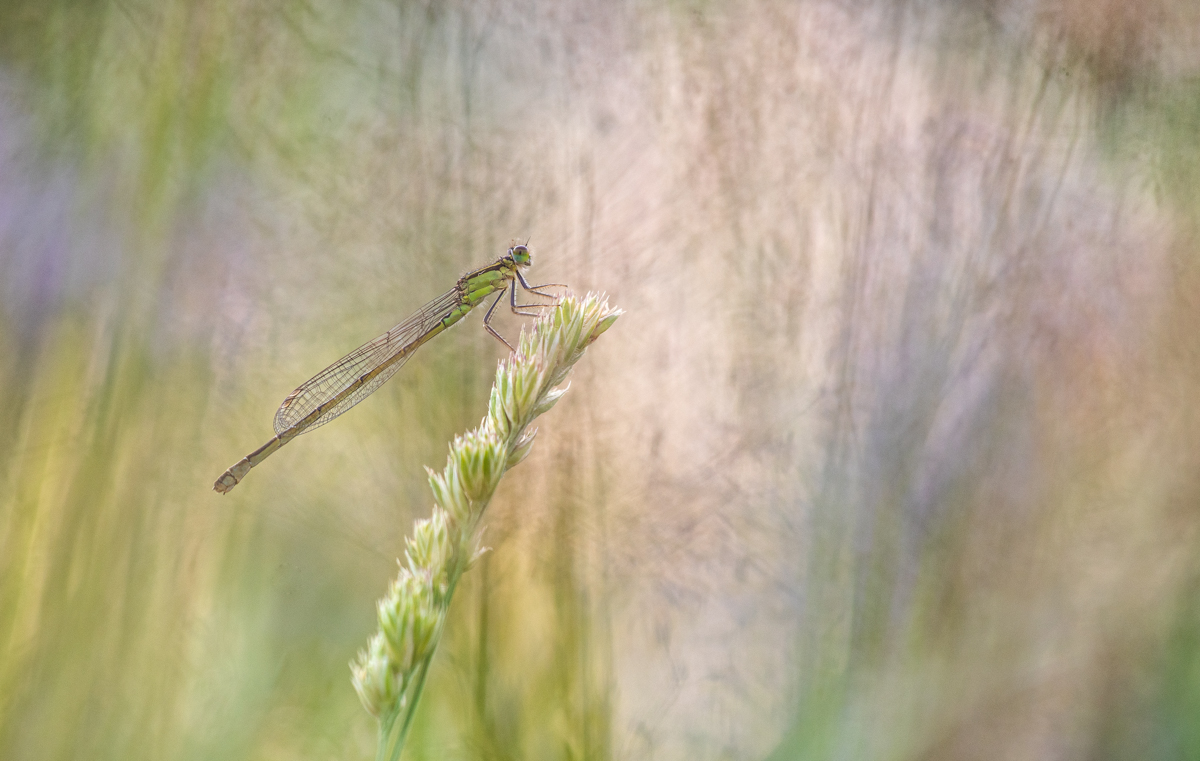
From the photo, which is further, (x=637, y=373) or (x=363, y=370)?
(x=363, y=370)

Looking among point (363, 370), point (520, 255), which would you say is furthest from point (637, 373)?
point (363, 370)

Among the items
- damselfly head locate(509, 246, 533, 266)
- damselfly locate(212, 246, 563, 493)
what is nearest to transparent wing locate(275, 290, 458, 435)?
damselfly locate(212, 246, 563, 493)

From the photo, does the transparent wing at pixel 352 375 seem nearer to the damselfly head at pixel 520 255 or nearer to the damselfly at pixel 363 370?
the damselfly at pixel 363 370

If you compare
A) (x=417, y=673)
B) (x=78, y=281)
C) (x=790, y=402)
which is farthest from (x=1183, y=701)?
(x=78, y=281)

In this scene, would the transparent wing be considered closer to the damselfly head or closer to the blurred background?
the blurred background

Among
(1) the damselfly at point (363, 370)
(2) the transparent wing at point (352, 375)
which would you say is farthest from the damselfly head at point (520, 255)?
(2) the transparent wing at point (352, 375)

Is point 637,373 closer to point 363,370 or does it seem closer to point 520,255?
point 520,255

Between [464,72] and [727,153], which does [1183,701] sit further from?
[464,72]
